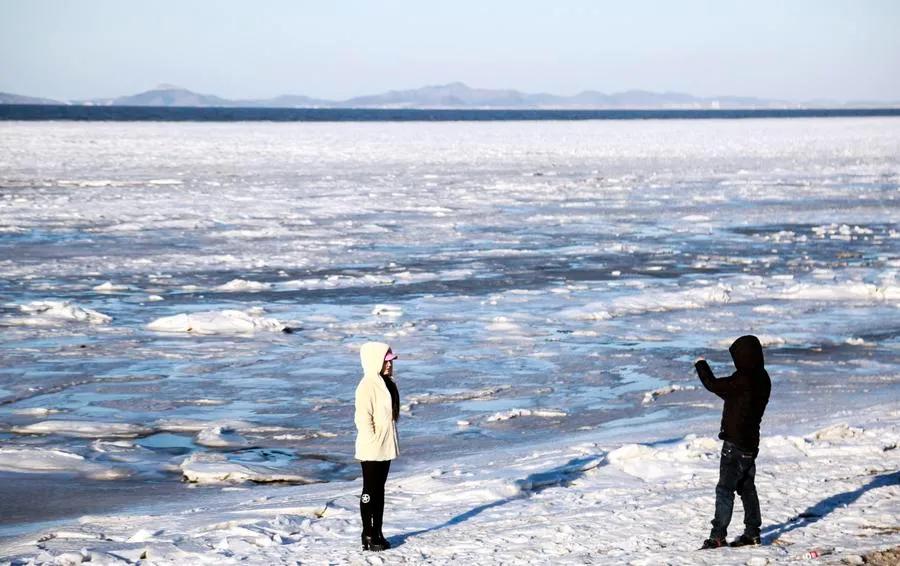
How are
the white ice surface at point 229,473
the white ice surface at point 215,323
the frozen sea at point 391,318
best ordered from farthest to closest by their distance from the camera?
the white ice surface at point 215,323 → the frozen sea at point 391,318 → the white ice surface at point 229,473

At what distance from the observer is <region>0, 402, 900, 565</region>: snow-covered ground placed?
230 inches

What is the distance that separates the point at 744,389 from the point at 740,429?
0.20m

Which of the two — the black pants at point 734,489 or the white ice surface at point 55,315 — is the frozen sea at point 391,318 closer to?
the white ice surface at point 55,315

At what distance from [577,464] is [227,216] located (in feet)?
61.0

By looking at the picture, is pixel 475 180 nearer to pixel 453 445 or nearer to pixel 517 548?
pixel 453 445

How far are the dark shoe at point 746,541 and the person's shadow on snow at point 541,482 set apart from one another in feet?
4.82

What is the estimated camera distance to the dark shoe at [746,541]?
585 cm

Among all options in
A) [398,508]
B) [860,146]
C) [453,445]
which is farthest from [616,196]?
[860,146]

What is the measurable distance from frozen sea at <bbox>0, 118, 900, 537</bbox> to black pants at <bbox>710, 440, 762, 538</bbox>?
2832 mm

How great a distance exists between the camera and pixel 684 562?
555 cm

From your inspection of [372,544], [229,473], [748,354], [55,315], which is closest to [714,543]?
[748,354]

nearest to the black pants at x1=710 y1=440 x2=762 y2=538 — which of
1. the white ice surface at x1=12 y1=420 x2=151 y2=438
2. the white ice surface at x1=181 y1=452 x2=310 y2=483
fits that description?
the white ice surface at x1=181 y1=452 x2=310 y2=483

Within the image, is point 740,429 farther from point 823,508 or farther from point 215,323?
point 215,323

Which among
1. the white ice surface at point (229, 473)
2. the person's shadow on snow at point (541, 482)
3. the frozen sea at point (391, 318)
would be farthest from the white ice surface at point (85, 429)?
the person's shadow on snow at point (541, 482)
